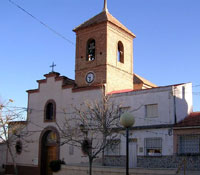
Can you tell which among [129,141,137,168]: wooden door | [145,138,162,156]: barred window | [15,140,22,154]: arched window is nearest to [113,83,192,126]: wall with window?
[145,138,162,156]: barred window

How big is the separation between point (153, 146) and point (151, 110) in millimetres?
2627

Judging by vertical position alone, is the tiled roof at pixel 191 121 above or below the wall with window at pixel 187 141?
above

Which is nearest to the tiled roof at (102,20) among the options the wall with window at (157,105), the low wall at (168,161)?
the wall with window at (157,105)

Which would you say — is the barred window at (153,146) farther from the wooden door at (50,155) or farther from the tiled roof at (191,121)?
the wooden door at (50,155)

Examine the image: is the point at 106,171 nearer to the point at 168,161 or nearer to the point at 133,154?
the point at 133,154

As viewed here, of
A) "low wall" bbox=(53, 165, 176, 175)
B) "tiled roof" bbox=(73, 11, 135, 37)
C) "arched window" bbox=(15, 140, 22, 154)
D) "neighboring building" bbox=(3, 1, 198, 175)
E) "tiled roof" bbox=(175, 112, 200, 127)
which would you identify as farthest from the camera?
"arched window" bbox=(15, 140, 22, 154)

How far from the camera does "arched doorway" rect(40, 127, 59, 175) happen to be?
29.3m

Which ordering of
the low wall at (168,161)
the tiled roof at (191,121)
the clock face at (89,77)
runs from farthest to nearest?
the clock face at (89,77)
the tiled roof at (191,121)
the low wall at (168,161)

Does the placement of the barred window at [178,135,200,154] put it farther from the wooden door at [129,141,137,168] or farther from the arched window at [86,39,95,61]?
the arched window at [86,39,95,61]

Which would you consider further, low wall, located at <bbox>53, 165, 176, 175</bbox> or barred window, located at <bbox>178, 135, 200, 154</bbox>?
barred window, located at <bbox>178, 135, 200, 154</bbox>

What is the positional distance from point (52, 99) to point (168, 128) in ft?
40.6

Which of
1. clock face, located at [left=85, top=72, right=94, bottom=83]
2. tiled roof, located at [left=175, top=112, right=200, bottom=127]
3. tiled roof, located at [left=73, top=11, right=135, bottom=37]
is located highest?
tiled roof, located at [left=73, top=11, right=135, bottom=37]

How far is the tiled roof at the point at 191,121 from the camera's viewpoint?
21.4 meters

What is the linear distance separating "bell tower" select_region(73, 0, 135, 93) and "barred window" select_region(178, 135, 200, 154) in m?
8.00
